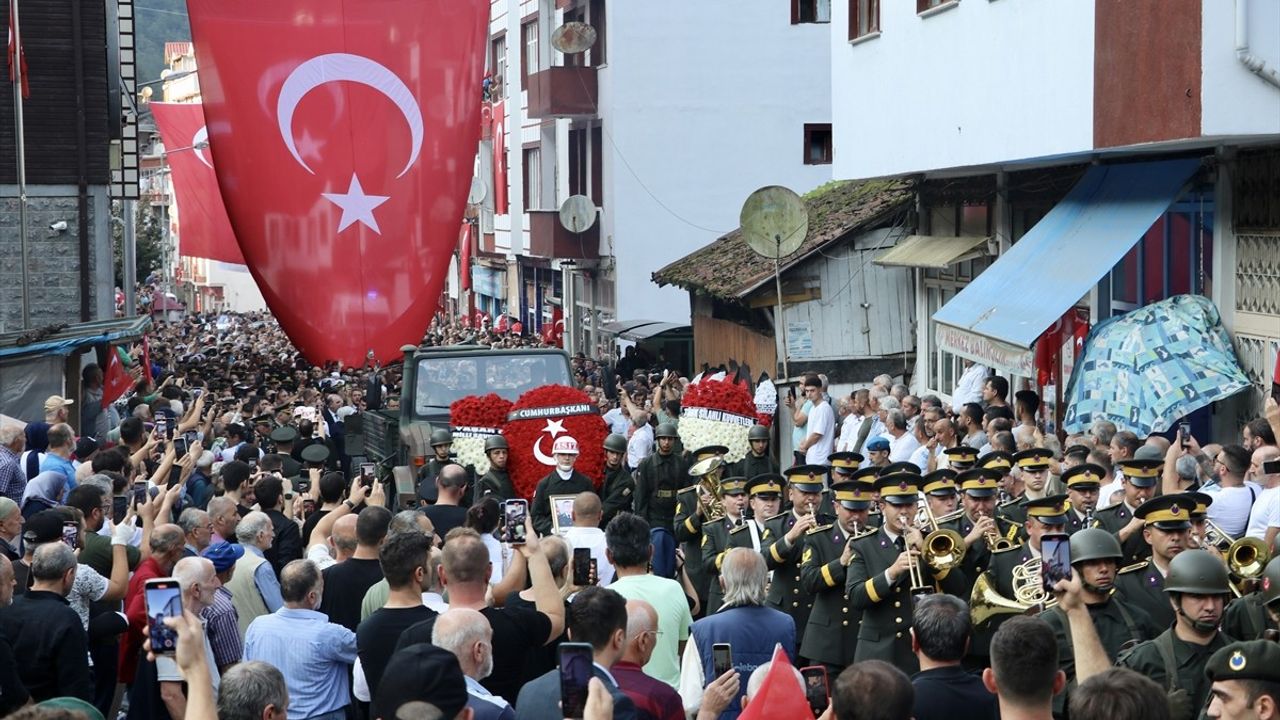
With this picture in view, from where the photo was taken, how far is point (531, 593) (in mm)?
7293

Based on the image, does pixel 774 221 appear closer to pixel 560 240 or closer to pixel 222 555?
pixel 222 555

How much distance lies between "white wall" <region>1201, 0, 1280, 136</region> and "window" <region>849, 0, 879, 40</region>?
886 centimetres

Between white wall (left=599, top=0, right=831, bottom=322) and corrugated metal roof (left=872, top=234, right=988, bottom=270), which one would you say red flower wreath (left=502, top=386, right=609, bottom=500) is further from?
white wall (left=599, top=0, right=831, bottom=322)

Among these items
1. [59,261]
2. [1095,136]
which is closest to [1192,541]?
[1095,136]

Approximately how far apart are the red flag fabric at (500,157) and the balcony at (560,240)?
8.30 meters

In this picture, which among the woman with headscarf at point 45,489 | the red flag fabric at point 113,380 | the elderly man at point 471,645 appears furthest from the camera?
the red flag fabric at point 113,380

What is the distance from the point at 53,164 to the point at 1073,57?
16.6m

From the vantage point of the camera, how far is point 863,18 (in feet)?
69.4

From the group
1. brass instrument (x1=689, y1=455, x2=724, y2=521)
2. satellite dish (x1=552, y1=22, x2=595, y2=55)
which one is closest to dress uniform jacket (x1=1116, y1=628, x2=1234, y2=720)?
Answer: brass instrument (x1=689, y1=455, x2=724, y2=521)

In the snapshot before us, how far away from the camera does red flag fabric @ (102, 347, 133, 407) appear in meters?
19.0

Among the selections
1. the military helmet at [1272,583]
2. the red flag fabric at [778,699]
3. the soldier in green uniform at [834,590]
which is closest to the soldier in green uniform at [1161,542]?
the military helmet at [1272,583]

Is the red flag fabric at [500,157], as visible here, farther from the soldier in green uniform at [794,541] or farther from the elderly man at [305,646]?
the elderly man at [305,646]

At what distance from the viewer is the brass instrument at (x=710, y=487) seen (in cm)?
1164

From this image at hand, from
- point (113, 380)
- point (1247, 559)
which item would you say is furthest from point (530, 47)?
point (1247, 559)
